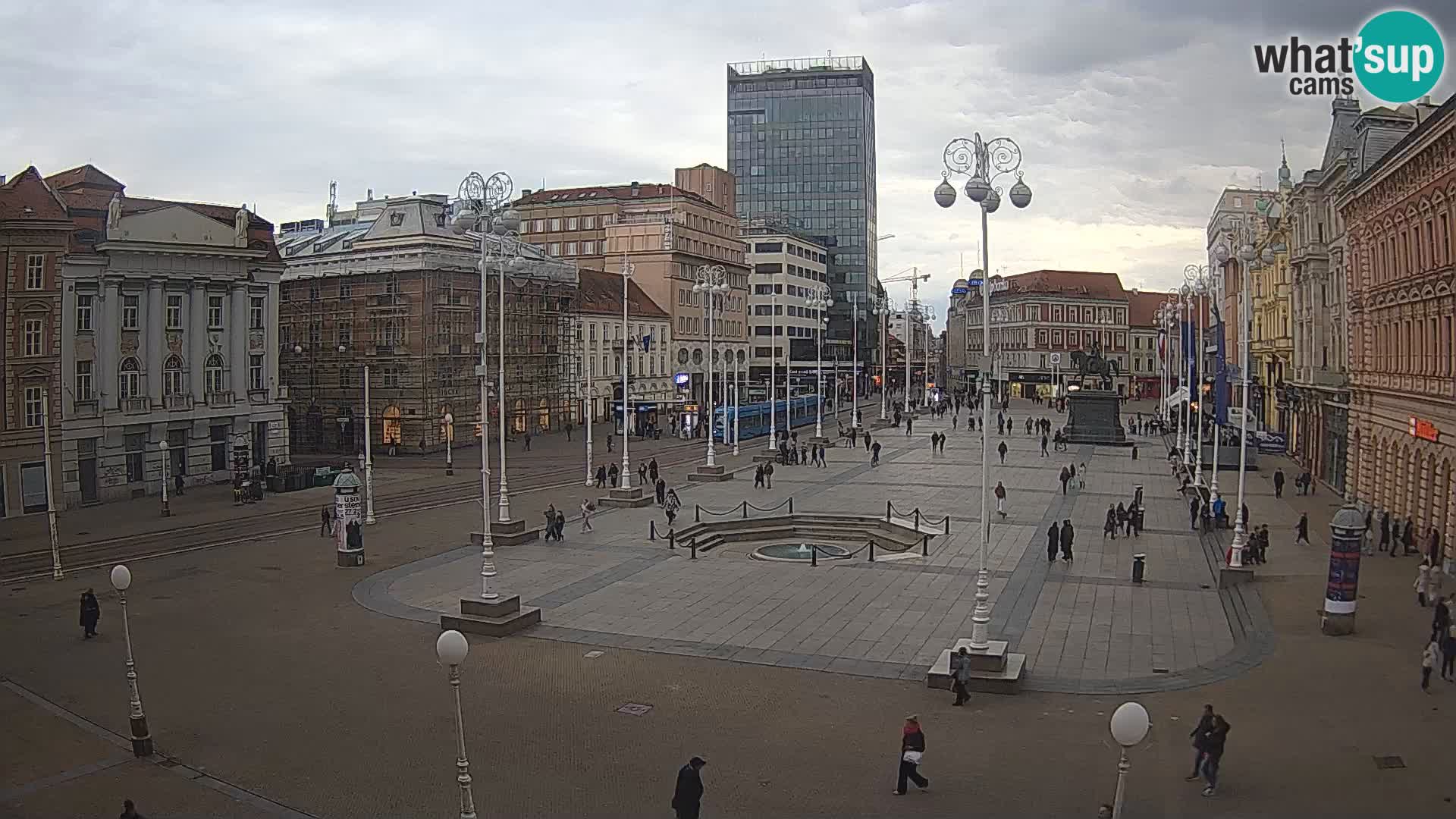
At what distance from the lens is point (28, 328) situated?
1737 inches

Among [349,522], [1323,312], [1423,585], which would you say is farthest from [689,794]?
[1323,312]

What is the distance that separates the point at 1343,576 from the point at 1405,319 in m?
16.5

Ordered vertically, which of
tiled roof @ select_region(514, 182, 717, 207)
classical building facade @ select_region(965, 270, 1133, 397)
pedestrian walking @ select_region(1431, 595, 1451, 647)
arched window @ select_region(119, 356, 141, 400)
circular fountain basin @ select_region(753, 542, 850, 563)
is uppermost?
tiled roof @ select_region(514, 182, 717, 207)

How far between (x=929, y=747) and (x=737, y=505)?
27732 millimetres

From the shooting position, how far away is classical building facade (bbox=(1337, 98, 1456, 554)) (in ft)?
104

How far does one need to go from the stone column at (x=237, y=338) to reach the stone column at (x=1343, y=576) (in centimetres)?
4950

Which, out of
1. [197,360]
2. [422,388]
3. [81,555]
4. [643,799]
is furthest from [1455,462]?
[422,388]

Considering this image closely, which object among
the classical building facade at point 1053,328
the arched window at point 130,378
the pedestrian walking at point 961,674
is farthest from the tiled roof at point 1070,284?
the pedestrian walking at point 961,674

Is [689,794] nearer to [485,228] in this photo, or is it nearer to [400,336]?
[485,228]

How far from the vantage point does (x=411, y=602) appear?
28062mm

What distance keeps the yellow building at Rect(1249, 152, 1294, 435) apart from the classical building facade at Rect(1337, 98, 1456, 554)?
18.5 meters

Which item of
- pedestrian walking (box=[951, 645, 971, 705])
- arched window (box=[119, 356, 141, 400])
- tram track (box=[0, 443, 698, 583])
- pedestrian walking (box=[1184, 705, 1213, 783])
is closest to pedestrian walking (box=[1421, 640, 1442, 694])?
pedestrian walking (box=[1184, 705, 1213, 783])

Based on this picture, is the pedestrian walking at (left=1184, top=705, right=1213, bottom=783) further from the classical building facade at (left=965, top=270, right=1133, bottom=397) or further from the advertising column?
the classical building facade at (left=965, top=270, right=1133, bottom=397)

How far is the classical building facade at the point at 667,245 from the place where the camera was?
110m
